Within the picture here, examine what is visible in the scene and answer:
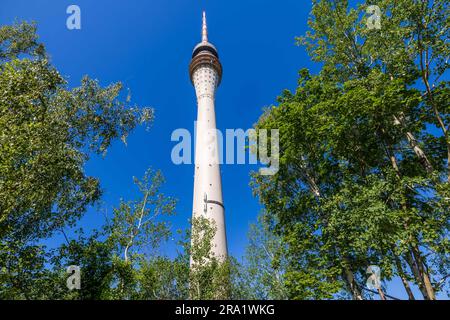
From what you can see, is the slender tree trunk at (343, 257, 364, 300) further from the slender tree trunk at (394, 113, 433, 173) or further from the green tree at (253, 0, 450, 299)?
the slender tree trunk at (394, 113, 433, 173)

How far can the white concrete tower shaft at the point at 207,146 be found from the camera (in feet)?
107

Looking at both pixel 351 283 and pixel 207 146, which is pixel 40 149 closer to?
pixel 351 283

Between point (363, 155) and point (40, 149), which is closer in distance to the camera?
point (40, 149)

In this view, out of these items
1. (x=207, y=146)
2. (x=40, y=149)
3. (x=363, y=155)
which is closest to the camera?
(x=40, y=149)

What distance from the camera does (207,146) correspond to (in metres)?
39.2

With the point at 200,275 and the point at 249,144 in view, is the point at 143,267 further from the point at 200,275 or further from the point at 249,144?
the point at 249,144

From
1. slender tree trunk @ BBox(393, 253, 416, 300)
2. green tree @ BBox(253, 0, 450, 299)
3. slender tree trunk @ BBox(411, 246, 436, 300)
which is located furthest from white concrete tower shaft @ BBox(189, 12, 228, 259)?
slender tree trunk @ BBox(411, 246, 436, 300)

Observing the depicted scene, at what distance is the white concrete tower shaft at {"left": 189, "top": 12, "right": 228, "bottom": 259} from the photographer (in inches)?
1281

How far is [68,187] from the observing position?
16016 mm

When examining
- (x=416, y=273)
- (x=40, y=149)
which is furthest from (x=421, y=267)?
(x=40, y=149)

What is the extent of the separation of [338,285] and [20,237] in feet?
53.9

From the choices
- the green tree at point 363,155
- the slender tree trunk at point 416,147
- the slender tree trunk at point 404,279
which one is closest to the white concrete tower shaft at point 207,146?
the green tree at point 363,155

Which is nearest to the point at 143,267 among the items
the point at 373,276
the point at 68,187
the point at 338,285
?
the point at 68,187

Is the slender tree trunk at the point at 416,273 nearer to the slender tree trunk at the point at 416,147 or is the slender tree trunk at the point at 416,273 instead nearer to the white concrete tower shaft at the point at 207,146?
the slender tree trunk at the point at 416,147
